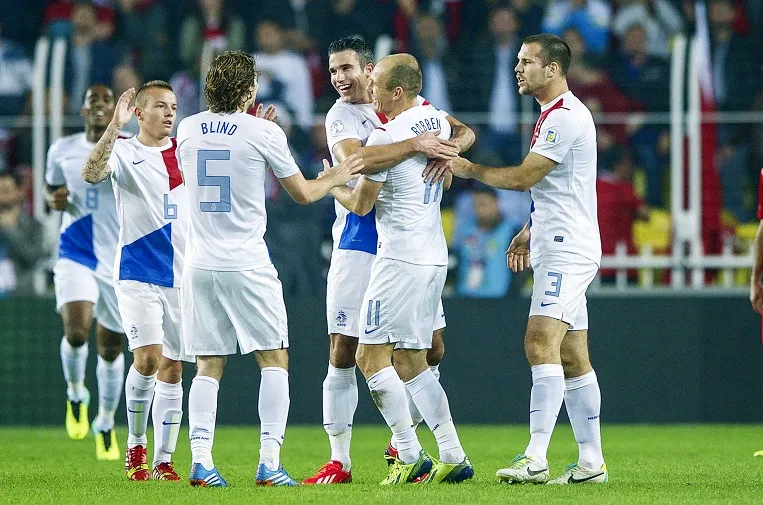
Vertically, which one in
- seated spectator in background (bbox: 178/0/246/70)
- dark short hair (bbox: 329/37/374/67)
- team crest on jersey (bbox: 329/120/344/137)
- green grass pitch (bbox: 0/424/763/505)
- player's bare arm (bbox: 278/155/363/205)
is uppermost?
seated spectator in background (bbox: 178/0/246/70)

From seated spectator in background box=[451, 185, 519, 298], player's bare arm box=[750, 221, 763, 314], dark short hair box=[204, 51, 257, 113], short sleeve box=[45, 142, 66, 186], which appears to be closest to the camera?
dark short hair box=[204, 51, 257, 113]

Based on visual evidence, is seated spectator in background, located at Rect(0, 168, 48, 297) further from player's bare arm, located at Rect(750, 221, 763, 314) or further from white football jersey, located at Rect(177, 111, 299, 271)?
player's bare arm, located at Rect(750, 221, 763, 314)

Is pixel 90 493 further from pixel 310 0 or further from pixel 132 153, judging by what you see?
pixel 310 0

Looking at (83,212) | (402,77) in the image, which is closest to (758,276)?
(402,77)

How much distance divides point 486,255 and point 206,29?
5.02m

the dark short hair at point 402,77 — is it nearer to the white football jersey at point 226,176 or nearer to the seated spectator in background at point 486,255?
the white football jersey at point 226,176

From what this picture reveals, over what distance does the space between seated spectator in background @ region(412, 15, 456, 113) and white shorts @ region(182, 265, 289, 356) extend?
21.2 feet

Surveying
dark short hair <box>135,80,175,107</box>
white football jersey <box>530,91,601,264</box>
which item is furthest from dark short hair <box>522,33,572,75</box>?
dark short hair <box>135,80,175,107</box>

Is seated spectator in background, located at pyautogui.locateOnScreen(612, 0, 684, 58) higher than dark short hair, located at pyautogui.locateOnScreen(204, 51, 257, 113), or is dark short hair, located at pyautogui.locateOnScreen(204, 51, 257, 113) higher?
seated spectator in background, located at pyautogui.locateOnScreen(612, 0, 684, 58)

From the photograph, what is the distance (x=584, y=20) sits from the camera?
15.9 metres

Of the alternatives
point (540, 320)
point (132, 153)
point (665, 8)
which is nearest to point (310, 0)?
point (665, 8)

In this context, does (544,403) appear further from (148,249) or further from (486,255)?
(486,255)

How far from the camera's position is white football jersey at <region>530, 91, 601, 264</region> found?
25.0 ft

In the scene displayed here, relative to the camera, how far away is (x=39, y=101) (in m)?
12.7
